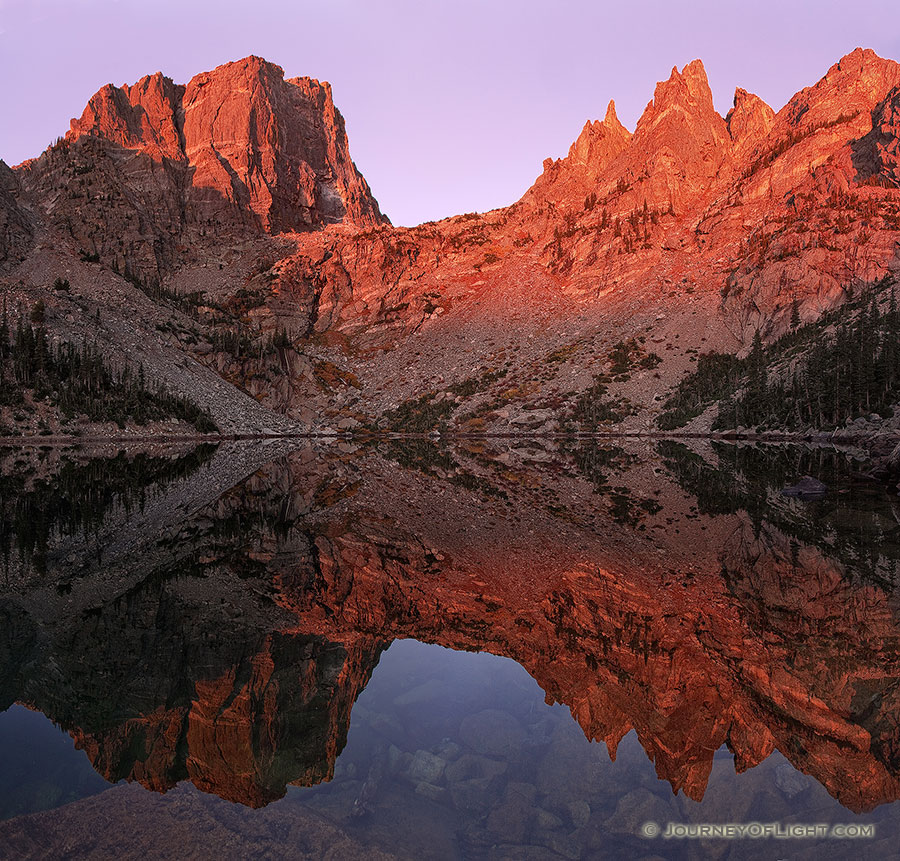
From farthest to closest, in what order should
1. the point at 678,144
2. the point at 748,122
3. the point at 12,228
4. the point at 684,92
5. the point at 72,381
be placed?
the point at 684,92, the point at 748,122, the point at 678,144, the point at 12,228, the point at 72,381

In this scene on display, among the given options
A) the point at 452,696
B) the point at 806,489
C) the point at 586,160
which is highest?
the point at 586,160

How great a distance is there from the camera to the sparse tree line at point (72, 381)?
226 ft

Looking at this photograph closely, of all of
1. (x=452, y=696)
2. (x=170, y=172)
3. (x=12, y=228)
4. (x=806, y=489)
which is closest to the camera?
(x=452, y=696)

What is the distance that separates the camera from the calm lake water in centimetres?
608

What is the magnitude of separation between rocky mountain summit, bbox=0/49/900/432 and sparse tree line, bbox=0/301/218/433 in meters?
5.35

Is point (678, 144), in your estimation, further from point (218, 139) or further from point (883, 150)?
point (218, 139)

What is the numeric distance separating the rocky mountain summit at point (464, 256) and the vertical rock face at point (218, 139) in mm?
661

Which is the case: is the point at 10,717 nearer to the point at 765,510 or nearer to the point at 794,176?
the point at 765,510

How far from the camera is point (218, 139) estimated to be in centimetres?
18762

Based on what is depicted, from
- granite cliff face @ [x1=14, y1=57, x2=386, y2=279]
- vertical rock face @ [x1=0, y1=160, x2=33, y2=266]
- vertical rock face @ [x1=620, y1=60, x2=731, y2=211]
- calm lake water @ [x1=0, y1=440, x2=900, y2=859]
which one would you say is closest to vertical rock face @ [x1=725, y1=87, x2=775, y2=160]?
vertical rock face @ [x1=620, y1=60, x2=731, y2=211]

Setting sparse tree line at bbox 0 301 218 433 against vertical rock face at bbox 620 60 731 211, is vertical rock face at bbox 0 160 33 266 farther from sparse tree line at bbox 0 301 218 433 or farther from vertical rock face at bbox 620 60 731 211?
vertical rock face at bbox 620 60 731 211

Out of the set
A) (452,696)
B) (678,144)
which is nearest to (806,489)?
(452,696)

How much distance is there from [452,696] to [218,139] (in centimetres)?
21268

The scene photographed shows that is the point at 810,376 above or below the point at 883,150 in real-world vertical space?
below
